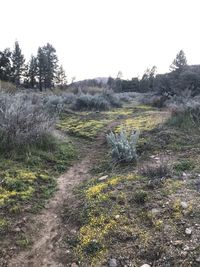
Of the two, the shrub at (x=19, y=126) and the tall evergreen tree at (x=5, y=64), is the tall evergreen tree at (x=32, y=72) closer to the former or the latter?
the tall evergreen tree at (x=5, y=64)

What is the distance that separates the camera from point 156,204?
4.27 m

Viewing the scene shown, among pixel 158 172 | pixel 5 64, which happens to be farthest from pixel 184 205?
pixel 5 64

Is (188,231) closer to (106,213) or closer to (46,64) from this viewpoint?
(106,213)

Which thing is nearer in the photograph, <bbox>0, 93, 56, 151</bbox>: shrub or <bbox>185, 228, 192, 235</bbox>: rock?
<bbox>185, 228, 192, 235</bbox>: rock

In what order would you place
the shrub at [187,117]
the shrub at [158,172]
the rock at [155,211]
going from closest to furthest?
1. the rock at [155,211]
2. the shrub at [158,172]
3. the shrub at [187,117]

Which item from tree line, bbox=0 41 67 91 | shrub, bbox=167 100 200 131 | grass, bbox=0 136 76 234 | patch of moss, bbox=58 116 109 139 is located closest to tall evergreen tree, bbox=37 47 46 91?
tree line, bbox=0 41 67 91

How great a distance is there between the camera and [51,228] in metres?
4.14

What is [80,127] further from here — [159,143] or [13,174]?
[13,174]

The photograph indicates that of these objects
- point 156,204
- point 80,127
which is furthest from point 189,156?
point 80,127

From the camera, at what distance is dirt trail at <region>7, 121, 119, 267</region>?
3490 mm

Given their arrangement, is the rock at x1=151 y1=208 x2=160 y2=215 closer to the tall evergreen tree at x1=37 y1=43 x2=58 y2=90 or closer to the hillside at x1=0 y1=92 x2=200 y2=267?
the hillside at x1=0 y1=92 x2=200 y2=267

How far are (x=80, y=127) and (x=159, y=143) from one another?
A: 3.82 metres

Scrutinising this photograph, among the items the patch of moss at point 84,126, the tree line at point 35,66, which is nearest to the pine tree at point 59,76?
the tree line at point 35,66

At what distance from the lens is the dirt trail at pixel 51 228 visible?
3.49 metres
